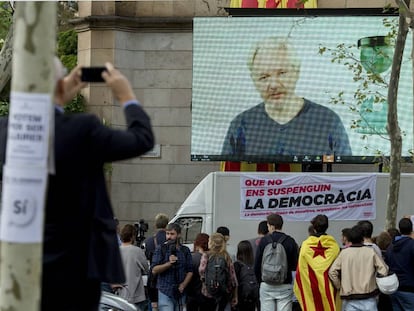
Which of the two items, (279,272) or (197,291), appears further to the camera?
(279,272)

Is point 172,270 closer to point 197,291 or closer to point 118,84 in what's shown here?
point 197,291

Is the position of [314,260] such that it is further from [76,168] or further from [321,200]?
[76,168]

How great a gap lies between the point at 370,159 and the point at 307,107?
218 centimetres

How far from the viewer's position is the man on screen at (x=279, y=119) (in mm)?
28609

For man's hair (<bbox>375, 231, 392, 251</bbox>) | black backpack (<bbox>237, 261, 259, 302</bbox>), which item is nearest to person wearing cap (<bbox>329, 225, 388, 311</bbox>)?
black backpack (<bbox>237, 261, 259, 302</bbox>)

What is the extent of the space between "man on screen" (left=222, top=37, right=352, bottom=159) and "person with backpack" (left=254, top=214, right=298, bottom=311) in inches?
519

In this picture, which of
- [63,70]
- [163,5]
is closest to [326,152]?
[163,5]

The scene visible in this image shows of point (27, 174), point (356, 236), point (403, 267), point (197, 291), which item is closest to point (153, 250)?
point (197, 291)

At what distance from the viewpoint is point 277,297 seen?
605 inches

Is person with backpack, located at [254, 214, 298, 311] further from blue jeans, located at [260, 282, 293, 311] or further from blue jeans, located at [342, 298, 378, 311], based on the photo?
blue jeans, located at [342, 298, 378, 311]

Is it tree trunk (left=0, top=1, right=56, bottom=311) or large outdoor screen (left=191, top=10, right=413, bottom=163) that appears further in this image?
large outdoor screen (left=191, top=10, right=413, bottom=163)

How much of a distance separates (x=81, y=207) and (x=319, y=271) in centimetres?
940

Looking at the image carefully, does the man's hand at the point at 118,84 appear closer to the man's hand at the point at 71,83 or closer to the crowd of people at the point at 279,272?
the man's hand at the point at 71,83

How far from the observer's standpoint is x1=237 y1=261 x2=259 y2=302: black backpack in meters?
14.4
